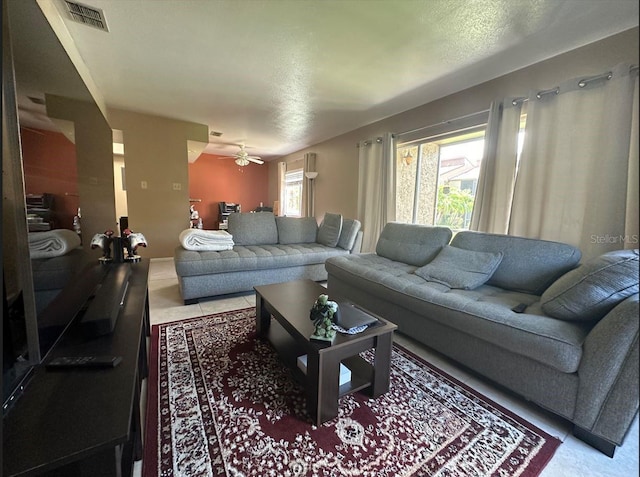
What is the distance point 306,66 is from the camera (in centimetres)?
254

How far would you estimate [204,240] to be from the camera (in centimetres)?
296

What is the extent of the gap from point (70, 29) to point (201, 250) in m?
1.97

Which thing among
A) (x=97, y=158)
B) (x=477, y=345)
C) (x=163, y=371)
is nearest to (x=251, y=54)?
(x=97, y=158)

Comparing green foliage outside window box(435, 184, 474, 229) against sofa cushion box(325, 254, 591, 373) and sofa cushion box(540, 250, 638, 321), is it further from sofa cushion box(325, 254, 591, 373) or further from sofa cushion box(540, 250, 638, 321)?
sofa cushion box(540, 250, 638, 321)

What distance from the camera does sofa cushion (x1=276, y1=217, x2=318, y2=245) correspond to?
12.5 feet

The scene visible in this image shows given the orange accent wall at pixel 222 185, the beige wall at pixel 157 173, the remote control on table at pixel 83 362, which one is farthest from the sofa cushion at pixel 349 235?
the orange accent wall at pixel 222 185

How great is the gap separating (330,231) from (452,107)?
79.7 inches

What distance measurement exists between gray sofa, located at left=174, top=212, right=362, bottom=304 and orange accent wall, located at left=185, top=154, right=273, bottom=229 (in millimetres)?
4355

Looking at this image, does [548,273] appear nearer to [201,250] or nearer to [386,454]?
[386,454]

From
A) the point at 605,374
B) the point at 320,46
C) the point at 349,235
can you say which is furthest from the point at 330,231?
the point at 605,374

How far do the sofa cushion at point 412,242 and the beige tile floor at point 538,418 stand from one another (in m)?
0.80

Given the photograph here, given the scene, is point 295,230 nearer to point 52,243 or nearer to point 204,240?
point 204,240

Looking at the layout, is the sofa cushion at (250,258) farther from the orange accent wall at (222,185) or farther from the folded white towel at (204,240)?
the orange accent wall at (222,185)

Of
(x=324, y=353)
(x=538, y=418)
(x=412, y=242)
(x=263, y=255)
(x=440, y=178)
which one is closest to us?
(x=324, y=353)
